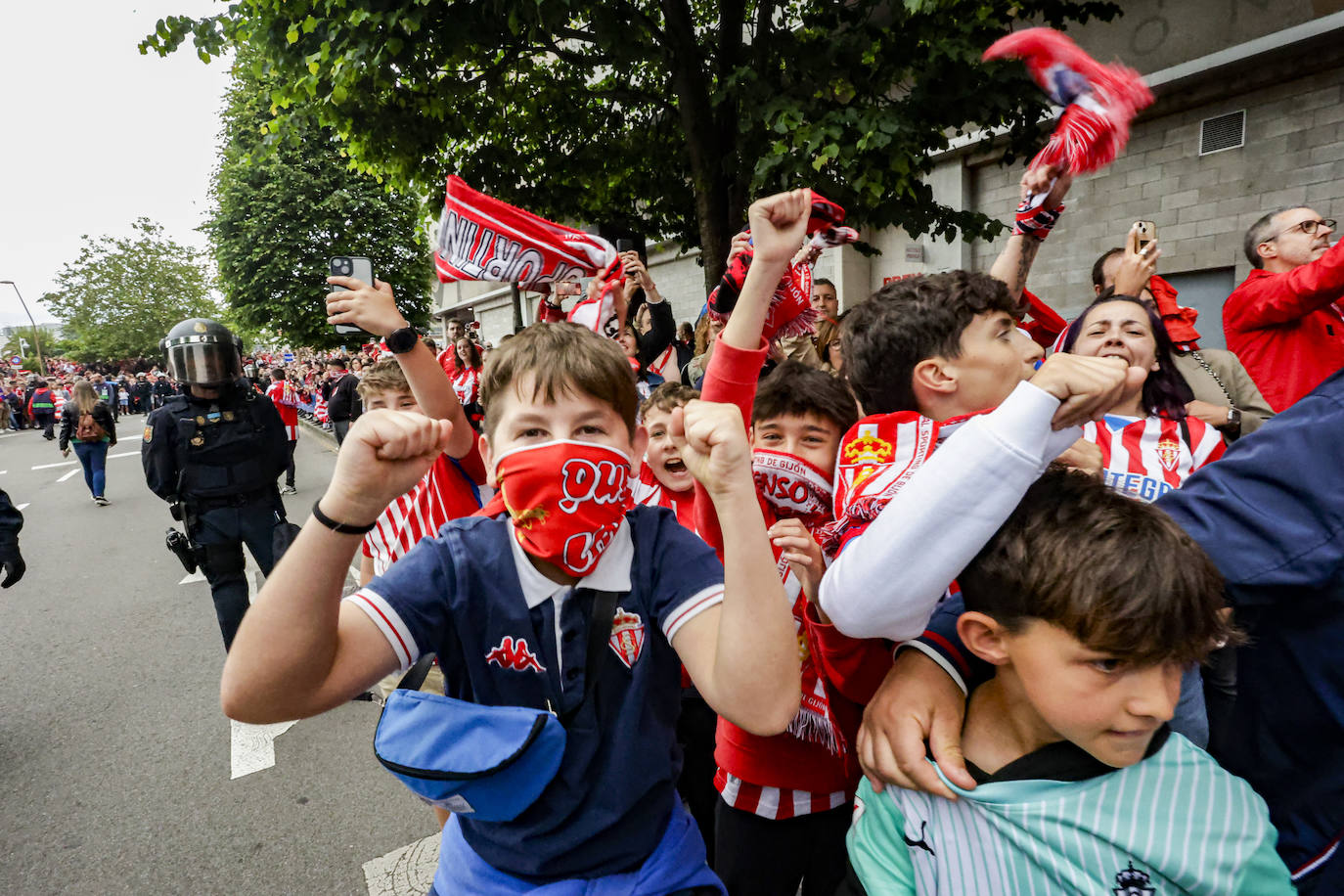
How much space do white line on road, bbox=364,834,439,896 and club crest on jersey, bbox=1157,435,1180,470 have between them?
2758 millimetres

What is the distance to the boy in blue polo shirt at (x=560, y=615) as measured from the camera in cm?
101

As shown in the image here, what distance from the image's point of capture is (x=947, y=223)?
559 centimetres

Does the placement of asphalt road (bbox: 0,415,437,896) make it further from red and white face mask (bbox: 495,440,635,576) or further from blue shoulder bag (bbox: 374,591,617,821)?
red and white face mask (bbox: 495,440,635,576)

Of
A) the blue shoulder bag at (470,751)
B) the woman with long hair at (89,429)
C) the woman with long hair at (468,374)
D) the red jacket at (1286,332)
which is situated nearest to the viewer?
the blue shoulder bag at (470,751)

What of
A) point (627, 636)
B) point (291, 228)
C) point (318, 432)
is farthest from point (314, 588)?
point (291, 228)

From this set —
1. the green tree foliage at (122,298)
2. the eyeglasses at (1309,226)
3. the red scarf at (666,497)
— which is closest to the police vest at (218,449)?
the red scarf at (666,497)

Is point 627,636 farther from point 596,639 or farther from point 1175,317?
point 1175,317

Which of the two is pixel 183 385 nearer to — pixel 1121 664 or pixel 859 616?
pixel 859 616

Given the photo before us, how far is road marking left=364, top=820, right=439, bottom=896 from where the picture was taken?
2531 millimetres

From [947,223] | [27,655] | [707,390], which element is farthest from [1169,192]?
[27,655]

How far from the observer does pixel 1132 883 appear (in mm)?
956

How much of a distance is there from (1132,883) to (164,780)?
393 centimetres

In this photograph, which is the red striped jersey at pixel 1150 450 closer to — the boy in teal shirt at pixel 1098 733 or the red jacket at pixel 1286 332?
the boy in teal shirt at pixel 1098 733

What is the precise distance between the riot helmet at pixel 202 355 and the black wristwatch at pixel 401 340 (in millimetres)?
2743
